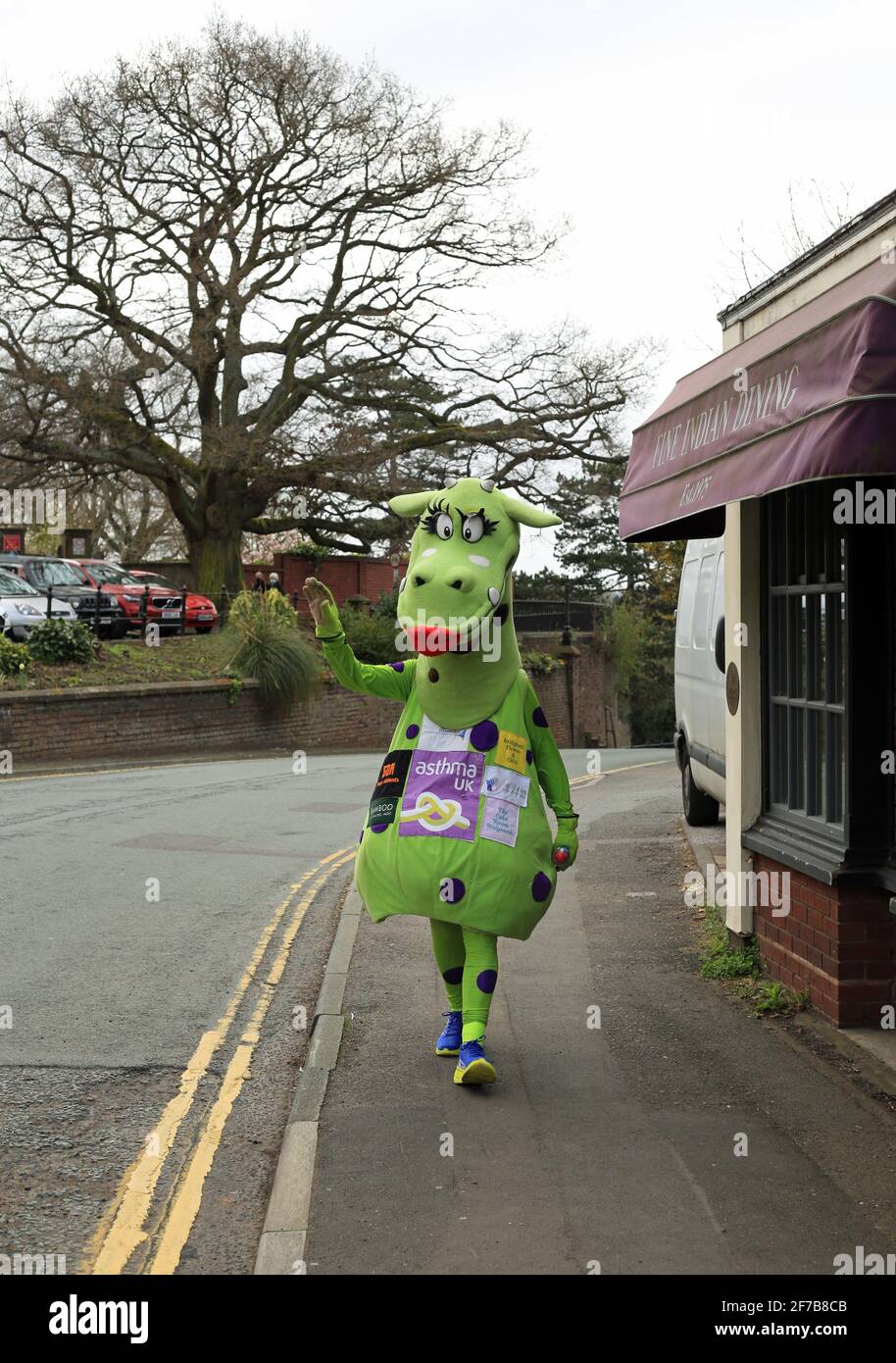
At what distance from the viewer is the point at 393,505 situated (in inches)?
247

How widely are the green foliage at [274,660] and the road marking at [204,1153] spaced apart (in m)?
18.6

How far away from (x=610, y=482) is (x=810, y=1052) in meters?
28.3

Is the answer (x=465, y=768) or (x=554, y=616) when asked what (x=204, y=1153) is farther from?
(x=554, y=616)

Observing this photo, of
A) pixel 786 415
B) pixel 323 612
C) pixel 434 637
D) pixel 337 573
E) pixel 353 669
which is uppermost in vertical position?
pixel 337 573

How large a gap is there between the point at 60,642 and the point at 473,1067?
63.8 ft

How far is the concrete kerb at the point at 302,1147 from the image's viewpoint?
14.0ft

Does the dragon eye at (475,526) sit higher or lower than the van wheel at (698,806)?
higher

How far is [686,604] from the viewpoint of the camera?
12688 mm

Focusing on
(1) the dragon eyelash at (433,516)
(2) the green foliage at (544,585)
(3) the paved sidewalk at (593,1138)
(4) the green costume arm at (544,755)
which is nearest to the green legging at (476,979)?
(3) the paved sidewalk at (593,1138)

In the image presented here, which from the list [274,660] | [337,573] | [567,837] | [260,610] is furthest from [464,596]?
Answer: [337,573]

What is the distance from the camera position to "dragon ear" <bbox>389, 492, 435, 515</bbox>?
6.10 metres

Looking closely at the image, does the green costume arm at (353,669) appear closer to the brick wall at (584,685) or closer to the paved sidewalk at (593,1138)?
the paved sidewalk at (593,1138)

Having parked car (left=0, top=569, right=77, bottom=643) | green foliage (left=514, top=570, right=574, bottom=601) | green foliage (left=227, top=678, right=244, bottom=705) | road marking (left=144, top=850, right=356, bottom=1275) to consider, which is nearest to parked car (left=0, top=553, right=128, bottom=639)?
parked car (left=0, top=569, right=77, bottom=643)

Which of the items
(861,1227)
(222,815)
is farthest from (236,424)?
(861,1227)
